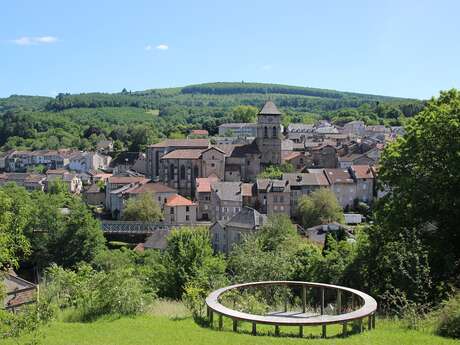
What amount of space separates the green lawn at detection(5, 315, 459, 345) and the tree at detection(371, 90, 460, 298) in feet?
18.4

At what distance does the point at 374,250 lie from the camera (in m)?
18.5

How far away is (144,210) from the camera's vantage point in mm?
59469

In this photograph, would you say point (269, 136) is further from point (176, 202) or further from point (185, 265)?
point (185, 265)

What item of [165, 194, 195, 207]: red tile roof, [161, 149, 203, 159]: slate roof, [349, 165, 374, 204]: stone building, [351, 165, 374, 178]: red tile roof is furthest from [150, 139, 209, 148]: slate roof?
[349, 165, 374, 204]: stone building

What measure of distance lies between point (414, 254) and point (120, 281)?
26.5 ft

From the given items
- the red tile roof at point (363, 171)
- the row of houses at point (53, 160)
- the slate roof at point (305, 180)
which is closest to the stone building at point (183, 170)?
the slate roof at point (305, 180)

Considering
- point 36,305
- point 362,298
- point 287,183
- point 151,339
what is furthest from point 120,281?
point 287,183

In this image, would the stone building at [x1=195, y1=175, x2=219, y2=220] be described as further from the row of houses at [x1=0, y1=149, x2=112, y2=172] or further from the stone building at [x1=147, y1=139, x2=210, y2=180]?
A: the row of houses at [x1=0, y1=149, x2=112, y2=172]

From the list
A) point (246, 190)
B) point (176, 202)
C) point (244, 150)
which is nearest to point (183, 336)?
point (246, 190)

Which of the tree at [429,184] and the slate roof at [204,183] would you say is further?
the slate roof at [204,183]

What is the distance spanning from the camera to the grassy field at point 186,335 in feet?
36.6

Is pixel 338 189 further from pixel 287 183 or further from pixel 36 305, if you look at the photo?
pixel 36 305

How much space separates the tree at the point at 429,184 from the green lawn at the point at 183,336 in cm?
561

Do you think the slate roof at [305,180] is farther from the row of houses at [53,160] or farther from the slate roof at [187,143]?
the row of houses at [53,160]
